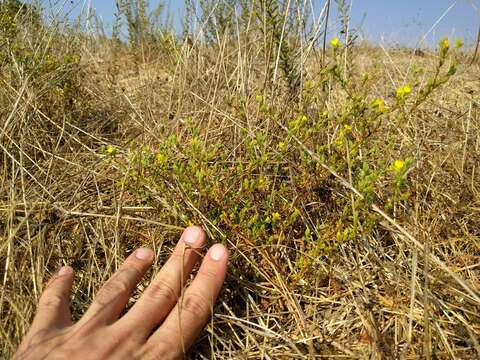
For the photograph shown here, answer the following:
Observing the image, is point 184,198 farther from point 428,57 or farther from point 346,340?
point 428,57

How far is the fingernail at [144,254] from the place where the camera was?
1293 millimetres

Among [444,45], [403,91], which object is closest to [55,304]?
[403,91]

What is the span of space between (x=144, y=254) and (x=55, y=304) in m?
0.31

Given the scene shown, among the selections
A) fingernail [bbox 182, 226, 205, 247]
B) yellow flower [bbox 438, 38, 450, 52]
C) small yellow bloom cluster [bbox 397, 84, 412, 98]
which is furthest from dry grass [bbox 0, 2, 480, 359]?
yellow flower [bbox 438, 38, 450, 52]

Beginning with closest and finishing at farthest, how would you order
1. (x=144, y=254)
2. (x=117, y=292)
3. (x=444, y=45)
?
(x=444, y=45) → (x=117, y=292) → (x=144, y=254)

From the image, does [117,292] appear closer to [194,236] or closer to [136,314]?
[136,314]

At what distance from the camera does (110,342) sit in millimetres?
1064

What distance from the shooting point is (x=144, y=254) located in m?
1.30

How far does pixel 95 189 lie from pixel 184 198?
546 mm

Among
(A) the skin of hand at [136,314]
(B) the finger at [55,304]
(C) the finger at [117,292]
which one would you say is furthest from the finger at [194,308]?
(B) the finger at [55,304]

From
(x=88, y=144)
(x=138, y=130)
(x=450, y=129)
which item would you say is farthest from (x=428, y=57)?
(x=88, y=144)

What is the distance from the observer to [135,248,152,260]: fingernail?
1.29 m

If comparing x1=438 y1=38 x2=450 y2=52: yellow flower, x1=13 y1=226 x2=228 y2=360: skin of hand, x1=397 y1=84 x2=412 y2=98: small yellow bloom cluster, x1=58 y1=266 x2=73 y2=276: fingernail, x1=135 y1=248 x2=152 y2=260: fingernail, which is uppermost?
x1=438 y1=38 x2=450 y2=52: yellow flower

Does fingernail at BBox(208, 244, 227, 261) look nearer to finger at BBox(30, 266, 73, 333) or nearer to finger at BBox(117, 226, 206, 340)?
finger at BBox(117, 226, 206, 340)
